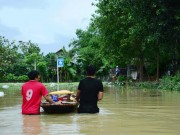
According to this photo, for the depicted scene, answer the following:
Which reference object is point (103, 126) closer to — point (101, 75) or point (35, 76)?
point (35, 76)

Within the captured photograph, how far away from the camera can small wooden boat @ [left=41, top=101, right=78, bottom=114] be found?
11.4 m

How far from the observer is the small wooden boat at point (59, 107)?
1136 cm

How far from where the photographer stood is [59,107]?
37.4ft

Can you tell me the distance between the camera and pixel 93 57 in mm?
53500

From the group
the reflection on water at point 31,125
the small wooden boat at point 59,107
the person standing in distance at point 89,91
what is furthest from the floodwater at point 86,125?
the person standing in distance at point 89,91

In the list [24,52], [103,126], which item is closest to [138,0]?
[103,126]

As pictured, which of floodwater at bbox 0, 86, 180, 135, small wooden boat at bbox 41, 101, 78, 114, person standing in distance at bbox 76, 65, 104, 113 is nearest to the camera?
floodwater at bbox 0, 86, 180, 135

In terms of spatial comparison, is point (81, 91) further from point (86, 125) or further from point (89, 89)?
point (86, 125)

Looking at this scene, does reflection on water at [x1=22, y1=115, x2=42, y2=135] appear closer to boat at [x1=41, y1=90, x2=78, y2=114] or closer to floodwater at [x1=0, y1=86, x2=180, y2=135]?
floodwater at [x1=0, y1=86, x2=180, y2=135]

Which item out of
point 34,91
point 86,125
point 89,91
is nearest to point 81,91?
point 89,91

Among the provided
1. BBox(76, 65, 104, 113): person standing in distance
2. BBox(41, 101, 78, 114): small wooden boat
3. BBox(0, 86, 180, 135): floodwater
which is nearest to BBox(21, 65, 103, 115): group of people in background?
BBox(76, 65, 104, 113): person standing in distance

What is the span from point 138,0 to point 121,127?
14.9 m

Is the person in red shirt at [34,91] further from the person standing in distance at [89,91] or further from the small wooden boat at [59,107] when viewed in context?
the person standing in distance at [89,91]

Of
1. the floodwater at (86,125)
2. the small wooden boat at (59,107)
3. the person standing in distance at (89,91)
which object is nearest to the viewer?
the floodwater at (86,125)
